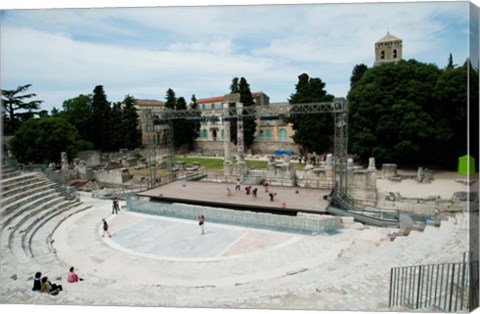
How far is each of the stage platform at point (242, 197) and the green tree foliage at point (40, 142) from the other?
18.4 m

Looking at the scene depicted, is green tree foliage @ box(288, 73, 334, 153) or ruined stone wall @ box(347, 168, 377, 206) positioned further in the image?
green tree foliage @ box(288, 73, 334, 153)

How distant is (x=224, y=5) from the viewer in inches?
351

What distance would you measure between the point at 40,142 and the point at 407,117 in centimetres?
3435

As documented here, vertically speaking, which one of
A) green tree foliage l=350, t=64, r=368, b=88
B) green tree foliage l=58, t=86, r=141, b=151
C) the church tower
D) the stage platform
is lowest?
the stage platform

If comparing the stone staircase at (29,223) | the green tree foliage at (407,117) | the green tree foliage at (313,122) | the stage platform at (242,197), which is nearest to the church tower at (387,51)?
the green tree foliage at (313,122)

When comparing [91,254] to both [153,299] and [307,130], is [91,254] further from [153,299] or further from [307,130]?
[307,130]

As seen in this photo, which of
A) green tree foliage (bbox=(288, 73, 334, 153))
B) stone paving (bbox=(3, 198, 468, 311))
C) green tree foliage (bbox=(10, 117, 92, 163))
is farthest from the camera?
green tree foliage (bbox=(288, 73, 334, 153))

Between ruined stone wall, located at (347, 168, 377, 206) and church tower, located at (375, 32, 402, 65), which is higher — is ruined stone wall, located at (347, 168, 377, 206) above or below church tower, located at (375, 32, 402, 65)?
below

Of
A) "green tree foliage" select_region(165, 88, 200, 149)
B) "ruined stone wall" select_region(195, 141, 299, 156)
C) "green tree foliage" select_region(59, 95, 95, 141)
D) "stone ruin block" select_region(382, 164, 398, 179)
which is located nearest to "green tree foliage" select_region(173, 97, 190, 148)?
"green tree foliage" select_region(165, 88, 200, 149)

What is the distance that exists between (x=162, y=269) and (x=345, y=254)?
6552 mm

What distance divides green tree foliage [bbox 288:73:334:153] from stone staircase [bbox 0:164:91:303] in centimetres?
2774

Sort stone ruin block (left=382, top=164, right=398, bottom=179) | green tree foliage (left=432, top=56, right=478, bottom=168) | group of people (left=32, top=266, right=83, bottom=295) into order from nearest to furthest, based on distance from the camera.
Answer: group of people (left=32, top=266, right=83, bottom=295), green tree foliage (left=432, top=56, right=478, bottom=168), stone ruin block (left=382, top=164, right=398, bottom=179)

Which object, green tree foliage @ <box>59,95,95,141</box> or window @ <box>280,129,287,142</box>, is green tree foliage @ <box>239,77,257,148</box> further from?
green tree foliage @ <box>59,95,95,141</box>

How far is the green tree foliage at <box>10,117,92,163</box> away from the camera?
119 ft
